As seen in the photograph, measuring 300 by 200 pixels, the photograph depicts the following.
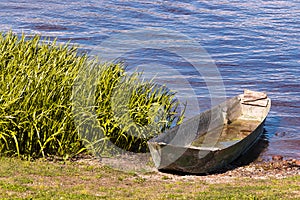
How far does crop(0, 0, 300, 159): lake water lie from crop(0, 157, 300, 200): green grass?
376 cm

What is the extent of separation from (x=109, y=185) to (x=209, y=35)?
1761 cm

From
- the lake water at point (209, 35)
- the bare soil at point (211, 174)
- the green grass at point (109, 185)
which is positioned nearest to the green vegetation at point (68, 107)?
the bare soil at point (211, 174)

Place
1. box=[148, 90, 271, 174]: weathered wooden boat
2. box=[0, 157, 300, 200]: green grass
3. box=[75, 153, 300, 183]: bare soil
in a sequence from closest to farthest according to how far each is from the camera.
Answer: box=[0, 157, 300, 200]: green grass < box=[148, 90, 271, 174]: weathered wooden boat < box=[75, 153, 300, 183]: bare soil

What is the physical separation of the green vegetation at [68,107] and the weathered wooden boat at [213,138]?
70 cm

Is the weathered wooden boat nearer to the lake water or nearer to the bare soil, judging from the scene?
the bare soil

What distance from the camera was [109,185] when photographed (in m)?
9.61

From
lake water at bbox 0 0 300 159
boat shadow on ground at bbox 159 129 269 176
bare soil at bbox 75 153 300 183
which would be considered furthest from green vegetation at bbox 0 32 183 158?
lake water at bbox 0 0 300 159

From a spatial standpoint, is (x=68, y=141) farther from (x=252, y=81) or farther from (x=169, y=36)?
(x=169, y=36)

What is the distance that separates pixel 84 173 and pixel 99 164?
768 mm

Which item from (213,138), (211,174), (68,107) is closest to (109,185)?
(68,107)

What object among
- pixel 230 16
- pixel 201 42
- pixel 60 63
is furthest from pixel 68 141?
pixel 230 16

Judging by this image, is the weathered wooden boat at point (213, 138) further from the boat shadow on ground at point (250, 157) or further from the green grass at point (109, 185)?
the green grass at point (109, 185)

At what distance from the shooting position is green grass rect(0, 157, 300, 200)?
8648 mm

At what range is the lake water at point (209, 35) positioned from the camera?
18.6m
